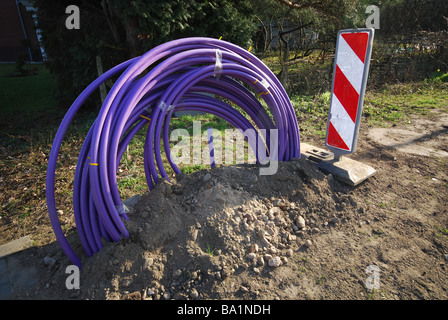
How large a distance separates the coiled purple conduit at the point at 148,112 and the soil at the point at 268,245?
8.6 inches

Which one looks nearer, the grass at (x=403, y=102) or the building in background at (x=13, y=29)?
the grass at (x=403, y=102)

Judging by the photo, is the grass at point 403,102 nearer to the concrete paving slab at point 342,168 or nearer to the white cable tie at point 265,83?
the concrete paving slab at point 342,168

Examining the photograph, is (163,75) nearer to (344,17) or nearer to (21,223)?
(21,223)

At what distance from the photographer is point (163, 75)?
254 cm

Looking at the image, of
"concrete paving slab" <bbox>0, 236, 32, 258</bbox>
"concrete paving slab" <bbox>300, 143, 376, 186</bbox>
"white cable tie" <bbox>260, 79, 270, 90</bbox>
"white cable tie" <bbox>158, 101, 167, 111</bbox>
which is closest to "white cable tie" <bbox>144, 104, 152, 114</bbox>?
"white cable tie" <bbox>158, 101, 167, 111</bbox>

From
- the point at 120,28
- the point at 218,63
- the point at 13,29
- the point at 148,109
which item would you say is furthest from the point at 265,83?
the point at 13,29

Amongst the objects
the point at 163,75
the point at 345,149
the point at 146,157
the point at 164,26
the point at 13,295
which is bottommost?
the point at 13,295

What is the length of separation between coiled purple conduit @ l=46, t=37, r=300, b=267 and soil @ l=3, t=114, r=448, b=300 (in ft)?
0.72

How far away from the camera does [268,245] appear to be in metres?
2.45

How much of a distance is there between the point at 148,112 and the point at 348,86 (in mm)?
2100

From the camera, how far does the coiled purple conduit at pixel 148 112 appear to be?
218 centimetres

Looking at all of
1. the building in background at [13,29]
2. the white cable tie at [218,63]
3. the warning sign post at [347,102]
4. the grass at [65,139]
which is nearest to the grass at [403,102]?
the grass at [65,139]

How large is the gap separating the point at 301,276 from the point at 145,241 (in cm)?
120
